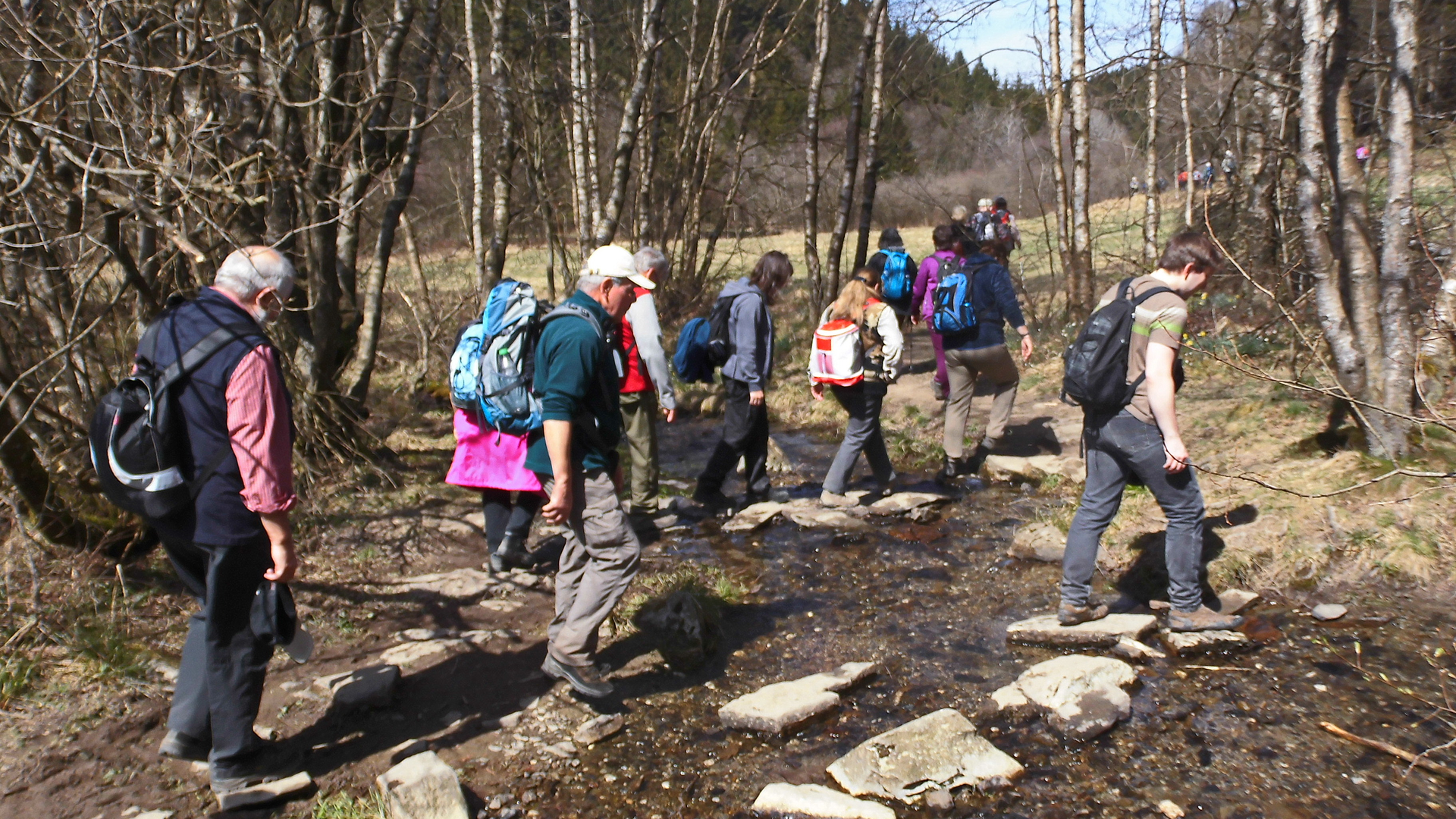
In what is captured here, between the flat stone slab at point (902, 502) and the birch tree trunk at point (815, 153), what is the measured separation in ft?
18.6

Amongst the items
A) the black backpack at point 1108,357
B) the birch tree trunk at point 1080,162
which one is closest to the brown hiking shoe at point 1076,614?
the black backpack at point 1108,357

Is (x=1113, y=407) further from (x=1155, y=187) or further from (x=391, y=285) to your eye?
(x=391, y=285)

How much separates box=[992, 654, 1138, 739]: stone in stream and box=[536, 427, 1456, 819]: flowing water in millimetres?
69

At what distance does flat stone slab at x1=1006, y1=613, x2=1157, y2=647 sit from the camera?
15.4 feet

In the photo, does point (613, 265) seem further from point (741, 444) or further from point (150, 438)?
point (741, 444)

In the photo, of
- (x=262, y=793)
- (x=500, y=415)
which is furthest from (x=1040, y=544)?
(x=262, y=793)

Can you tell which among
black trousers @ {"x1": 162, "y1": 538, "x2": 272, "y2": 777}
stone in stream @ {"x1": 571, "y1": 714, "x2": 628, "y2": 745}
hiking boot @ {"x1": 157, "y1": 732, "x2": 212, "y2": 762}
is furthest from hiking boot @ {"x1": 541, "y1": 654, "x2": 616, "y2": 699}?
hiking boot @ {"x1": 157, "y1": 732, "x2": 212, "y2": 762}

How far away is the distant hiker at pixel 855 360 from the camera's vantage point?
684cm

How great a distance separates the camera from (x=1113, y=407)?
14.8ft

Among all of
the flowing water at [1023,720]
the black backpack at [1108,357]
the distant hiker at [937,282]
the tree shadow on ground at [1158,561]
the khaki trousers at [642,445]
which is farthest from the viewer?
the distant hiker at [937,282]

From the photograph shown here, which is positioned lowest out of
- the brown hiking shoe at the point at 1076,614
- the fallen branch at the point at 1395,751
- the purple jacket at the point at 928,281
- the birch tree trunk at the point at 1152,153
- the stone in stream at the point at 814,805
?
the fallen branch at the point at 1395,751

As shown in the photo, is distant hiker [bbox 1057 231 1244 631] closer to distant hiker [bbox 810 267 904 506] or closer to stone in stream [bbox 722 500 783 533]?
distant hiker [bbox 810 267 904 506]

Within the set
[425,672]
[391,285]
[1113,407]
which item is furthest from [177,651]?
[391,285]

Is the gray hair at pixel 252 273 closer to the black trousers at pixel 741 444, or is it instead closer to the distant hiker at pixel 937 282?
the black trousers at pixel 741 444
